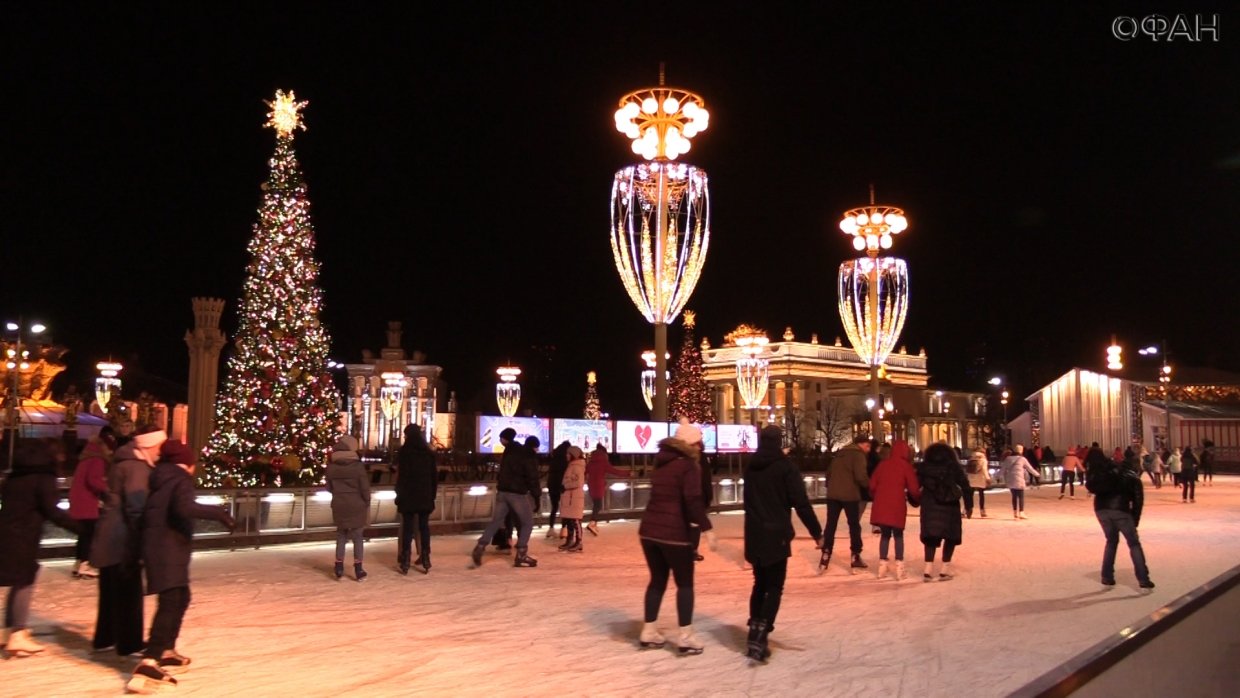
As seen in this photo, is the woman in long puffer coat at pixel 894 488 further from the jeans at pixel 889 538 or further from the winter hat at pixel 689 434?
the winter hat at pixel 689 434

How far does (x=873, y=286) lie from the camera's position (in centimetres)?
2856

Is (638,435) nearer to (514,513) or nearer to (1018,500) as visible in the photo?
(1018,500)

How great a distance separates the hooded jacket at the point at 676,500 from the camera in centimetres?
694

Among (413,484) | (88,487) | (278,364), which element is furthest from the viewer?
(278,364)

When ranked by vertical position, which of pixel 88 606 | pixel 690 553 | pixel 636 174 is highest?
pixel 636 174

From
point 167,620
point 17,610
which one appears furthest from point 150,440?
point 17,610

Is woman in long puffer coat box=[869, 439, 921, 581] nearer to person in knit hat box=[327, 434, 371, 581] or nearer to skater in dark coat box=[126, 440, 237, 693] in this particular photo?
person in knit hat box=[327, 434, 371, 581]

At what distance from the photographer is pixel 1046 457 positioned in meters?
→ 44.8

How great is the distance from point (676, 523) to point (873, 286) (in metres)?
22.8

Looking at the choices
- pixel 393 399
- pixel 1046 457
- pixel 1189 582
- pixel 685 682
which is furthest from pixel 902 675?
pixel 393 399

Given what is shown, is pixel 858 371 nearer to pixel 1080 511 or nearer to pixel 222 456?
pixel 1080 511

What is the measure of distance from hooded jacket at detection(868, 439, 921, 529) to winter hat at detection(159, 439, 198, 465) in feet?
24.0

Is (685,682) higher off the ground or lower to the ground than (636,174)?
lower

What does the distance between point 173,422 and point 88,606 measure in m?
54.7
